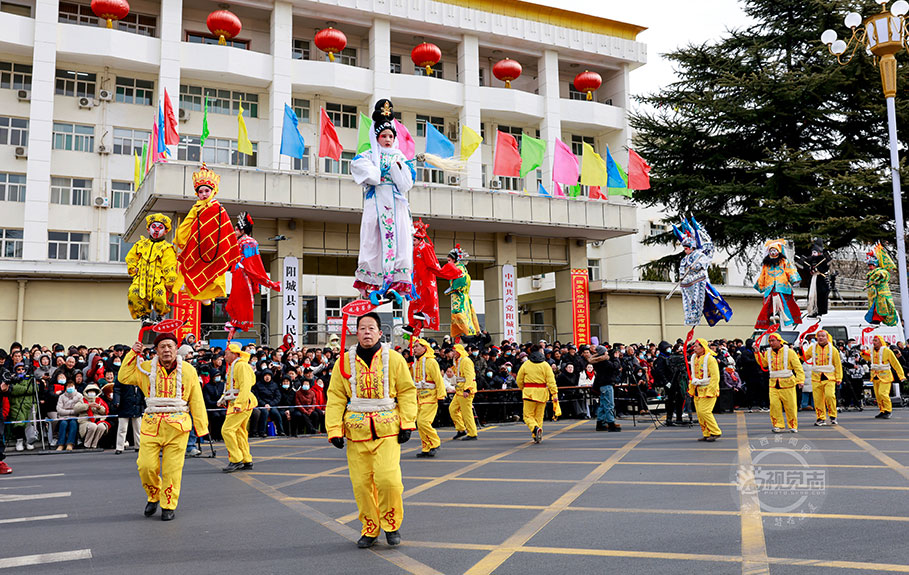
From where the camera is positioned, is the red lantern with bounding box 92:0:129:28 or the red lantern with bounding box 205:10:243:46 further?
the red lantern with bounding box 205:10:243:46

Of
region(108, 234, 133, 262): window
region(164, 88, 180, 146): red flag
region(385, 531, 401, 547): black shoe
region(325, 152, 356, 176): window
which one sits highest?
region(325, 152, 356, 176): window

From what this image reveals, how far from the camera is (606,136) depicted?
36500mm

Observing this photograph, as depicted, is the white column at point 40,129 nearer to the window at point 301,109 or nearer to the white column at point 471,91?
the window at point 301,109

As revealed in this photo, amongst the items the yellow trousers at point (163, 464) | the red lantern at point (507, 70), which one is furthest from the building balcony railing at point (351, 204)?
the yellow trousers at point (163, 464)

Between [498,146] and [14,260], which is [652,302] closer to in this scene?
[498,146]

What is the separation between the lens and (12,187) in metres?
26.3

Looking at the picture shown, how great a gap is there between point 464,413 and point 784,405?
554 centimetres

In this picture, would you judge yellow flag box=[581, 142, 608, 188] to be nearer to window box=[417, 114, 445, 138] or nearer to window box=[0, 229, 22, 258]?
window box=[417, 114, 445, 138]

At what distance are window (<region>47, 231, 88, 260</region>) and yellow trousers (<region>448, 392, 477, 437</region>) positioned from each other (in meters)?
19.8

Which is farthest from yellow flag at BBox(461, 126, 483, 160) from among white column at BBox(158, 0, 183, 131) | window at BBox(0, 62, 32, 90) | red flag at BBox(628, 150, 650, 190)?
window at BBox(0, 62, 32, 90)

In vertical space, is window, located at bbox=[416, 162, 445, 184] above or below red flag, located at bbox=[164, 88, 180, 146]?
above

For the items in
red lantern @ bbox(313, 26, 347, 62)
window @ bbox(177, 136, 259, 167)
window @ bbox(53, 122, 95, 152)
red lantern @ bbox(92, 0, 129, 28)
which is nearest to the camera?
red lantern @ bbox(92, 0, 129, 28)

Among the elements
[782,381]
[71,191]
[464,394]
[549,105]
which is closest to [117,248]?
[71,191]

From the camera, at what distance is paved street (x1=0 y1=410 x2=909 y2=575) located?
491cm
